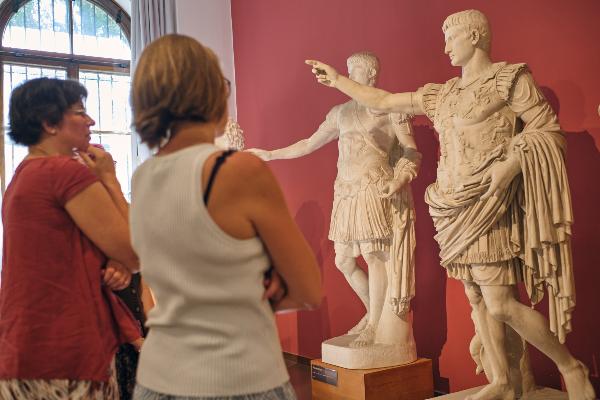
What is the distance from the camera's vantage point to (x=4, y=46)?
19.7 ft

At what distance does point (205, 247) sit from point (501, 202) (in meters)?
2.13

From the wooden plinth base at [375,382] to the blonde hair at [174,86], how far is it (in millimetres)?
2919

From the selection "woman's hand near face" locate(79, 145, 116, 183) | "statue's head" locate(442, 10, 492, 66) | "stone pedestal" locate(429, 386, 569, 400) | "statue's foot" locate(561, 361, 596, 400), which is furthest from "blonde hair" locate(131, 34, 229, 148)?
"stone pedestal" locate(429, 386, 569, 400)

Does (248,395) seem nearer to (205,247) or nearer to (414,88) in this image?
(205,247)

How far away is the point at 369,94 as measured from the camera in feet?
11.3

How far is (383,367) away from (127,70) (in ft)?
13.5

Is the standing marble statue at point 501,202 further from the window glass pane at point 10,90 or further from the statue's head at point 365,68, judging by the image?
the window glass pane at point 10,90

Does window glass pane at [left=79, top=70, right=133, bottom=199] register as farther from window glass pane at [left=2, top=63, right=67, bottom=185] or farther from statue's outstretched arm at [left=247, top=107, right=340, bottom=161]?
statue's outstretched arm at [left=247, top=107, right=340, bottom=161]

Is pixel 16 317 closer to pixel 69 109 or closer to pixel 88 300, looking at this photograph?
pixel 88 300

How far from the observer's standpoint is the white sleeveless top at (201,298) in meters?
1.10

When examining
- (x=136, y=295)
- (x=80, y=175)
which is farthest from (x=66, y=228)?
(x=136, y=295)

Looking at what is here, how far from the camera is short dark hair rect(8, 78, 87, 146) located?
169cm

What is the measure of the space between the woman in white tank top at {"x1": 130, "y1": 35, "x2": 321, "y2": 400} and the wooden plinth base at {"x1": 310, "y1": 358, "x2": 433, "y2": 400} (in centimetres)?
279

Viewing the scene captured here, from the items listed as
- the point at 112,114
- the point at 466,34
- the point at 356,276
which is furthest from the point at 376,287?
the point at 112,114
